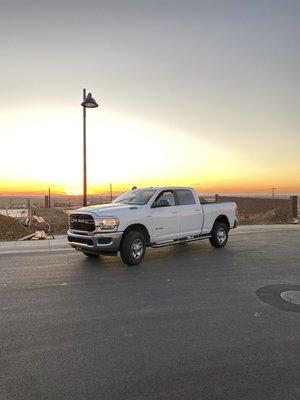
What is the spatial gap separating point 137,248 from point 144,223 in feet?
2.39

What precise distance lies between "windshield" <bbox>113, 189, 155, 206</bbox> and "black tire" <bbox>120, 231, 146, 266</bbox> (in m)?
A: 1.14

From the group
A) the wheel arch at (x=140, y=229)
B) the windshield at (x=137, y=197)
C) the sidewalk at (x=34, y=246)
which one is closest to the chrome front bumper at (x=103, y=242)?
the wheel arch at (x=140, y=229)

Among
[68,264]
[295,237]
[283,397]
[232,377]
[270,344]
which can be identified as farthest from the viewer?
[295,237]

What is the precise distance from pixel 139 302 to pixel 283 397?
3.62 meters

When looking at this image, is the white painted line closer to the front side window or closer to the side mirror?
the side mirror

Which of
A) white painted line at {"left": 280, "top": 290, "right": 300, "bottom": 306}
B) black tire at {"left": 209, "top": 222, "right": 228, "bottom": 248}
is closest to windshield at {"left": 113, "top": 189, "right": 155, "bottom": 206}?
black tire at {"left": 209, "top": 222, "right": 228, "bottom": 248}

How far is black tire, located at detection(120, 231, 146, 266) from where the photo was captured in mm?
10844

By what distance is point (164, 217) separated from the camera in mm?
12086

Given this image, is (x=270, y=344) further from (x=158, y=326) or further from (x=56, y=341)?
(x=56, y=341)

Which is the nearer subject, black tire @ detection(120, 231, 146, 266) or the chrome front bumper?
the chrome front bumper

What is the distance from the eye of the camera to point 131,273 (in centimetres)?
988

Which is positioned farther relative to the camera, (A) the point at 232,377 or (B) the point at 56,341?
(B) the point at 56,341

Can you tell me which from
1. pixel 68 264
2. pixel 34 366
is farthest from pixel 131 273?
pixel 34 366

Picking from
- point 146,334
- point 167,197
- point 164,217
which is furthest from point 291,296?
point 167,197
